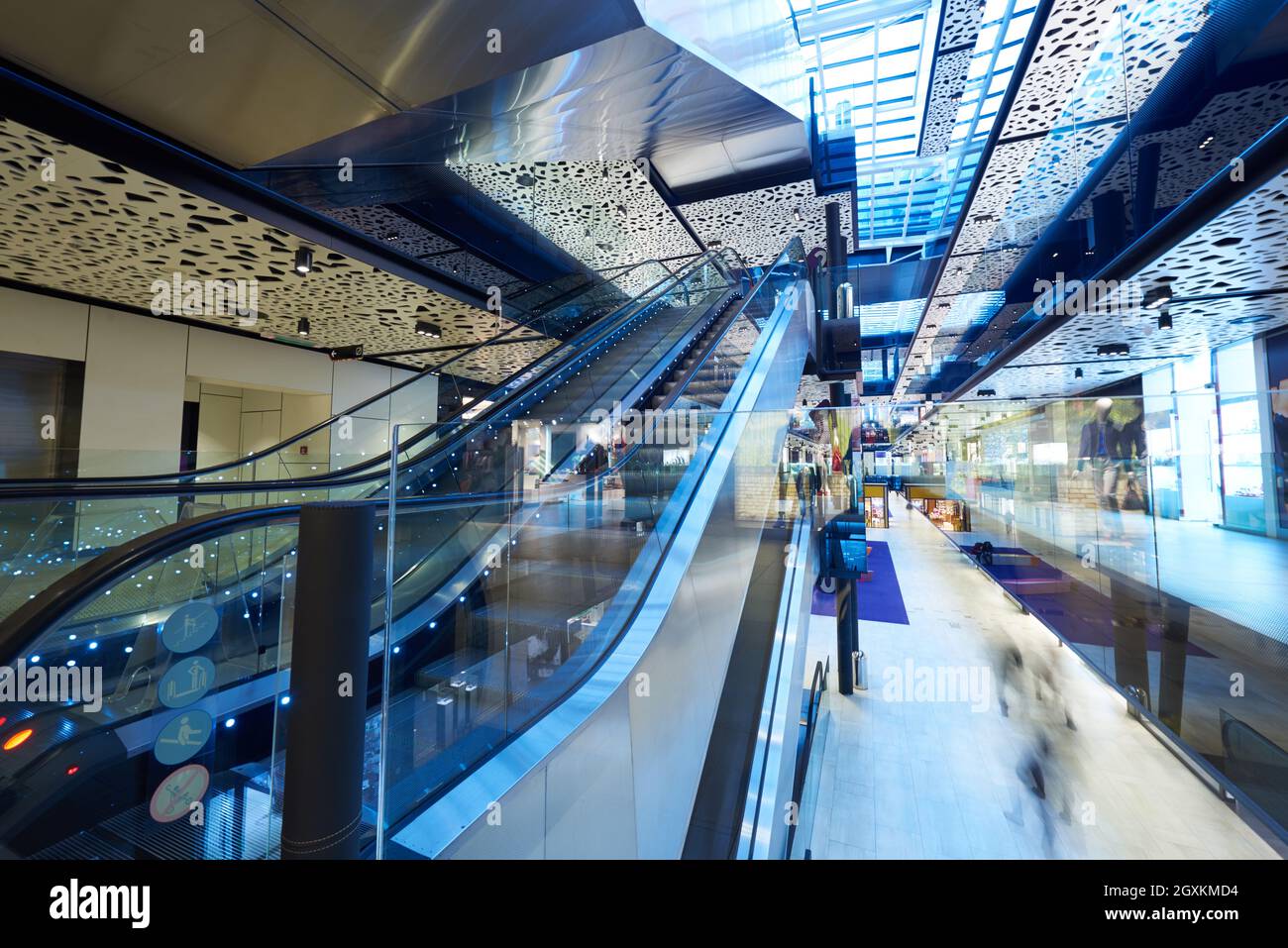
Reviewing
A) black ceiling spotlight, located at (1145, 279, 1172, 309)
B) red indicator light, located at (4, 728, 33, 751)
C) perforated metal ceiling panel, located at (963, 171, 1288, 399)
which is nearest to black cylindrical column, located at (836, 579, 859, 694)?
perforated metal ceiling panel, located at (963, 171, 1288, 399)

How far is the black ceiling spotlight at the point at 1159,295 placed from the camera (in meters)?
6.67

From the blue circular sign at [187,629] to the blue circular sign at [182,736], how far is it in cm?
31

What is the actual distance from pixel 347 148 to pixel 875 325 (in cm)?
1662

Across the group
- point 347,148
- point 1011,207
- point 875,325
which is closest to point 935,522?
point 1011,207

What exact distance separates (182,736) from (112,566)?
1.14 m

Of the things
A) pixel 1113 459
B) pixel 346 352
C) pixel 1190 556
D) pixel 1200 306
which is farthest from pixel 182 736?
pixel 1200 306

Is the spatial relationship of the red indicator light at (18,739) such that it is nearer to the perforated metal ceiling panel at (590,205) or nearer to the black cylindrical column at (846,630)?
the perforated metal ceiling panel at (590,205)

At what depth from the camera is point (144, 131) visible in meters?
4.39

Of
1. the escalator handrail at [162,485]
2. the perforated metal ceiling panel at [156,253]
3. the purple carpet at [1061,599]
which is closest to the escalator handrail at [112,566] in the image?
the escalator handrail at [162,485]

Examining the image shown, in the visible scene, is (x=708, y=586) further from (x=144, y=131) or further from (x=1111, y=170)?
(x=1111, y=170)

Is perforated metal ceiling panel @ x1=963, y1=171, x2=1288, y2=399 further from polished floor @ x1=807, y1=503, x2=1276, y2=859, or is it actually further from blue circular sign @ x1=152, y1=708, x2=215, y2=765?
blue circular sign @ x1=152, y1=708, x2=215, y2=765

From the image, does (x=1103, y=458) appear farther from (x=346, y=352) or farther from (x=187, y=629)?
(x=346, y=352)

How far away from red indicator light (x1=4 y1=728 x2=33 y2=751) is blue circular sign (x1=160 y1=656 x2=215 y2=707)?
36 cm

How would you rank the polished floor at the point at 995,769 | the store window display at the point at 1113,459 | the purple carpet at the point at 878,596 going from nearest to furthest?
the store window display at the point at 1113,459 < the polished floor at the point at 995,769 < the purple carpet at the point at 878,596
